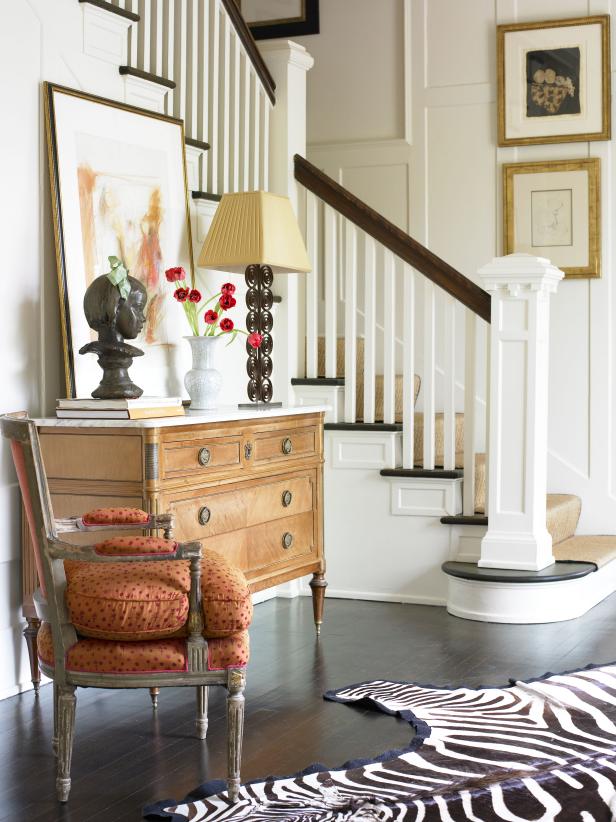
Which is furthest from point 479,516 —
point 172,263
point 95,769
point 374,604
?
point 95,769

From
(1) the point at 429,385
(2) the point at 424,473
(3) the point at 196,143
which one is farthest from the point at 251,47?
(2) the point at 424,473

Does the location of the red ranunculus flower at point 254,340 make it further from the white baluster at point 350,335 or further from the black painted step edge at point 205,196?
the white baluster at point 350,335

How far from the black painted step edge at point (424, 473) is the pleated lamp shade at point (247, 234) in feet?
3.64

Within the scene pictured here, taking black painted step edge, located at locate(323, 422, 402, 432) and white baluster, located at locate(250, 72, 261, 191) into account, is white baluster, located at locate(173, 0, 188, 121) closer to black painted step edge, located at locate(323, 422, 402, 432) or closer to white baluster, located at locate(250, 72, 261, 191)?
white baluster, located at locate(250, 72, 261, 191)

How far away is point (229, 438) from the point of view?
3.90m

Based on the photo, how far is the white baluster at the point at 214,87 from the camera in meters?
4.91

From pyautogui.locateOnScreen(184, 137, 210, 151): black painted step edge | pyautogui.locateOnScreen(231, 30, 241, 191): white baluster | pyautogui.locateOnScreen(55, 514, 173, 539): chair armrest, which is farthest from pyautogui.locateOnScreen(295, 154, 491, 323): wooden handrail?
pyautogui.locateOnScreen(55, 514, 173, 539): chair armrest

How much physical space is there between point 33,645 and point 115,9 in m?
2.20

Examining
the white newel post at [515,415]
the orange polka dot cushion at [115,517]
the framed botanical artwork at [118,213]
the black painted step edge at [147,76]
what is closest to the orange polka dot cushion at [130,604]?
the orange polka dot cushion at [115,517]

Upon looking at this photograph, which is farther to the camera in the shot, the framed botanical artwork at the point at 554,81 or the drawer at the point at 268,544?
the framed botanical artwork at the point at 554,81

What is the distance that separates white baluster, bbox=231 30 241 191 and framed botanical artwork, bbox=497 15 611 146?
1634mm

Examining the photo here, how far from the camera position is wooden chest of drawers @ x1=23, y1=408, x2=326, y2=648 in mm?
3463

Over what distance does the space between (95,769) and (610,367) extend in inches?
150

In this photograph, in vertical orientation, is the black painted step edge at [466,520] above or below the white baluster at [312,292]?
below
